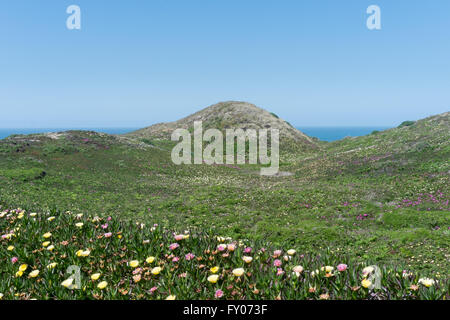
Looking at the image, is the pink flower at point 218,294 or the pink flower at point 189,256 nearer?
the pink flower at point 218,294

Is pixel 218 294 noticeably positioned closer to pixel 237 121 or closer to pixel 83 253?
pixel 83 253

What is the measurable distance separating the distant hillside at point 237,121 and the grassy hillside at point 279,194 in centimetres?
2074

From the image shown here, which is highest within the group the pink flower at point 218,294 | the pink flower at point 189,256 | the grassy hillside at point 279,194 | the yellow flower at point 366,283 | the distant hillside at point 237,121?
the distant hillside at point 237,121

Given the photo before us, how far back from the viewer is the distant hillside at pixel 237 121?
58938 mm

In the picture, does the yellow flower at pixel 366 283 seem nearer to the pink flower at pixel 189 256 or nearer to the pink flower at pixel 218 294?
the pink flower at pixel 218 294

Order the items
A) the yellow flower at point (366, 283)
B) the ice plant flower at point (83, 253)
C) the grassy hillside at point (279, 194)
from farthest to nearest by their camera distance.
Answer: the grassy hillside at point (279, 194), the ice plant flower at point (83, 253), the yellow flower at point (366, 283)

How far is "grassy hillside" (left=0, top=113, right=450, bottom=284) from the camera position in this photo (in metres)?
11.3

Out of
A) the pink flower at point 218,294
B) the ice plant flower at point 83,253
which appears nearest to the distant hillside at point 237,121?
the ice plant flower at point 83,253

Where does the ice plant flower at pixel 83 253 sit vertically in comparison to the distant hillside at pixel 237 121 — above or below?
below

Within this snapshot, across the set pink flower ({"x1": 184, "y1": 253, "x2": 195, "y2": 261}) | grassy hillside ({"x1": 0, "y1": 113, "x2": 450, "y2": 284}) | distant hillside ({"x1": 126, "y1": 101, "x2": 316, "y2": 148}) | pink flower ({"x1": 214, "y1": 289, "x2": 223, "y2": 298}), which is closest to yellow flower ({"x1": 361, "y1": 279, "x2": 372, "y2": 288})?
grassy hillside ({"x1": 0, "y1": 113, "x2": 450, "y2": 284})

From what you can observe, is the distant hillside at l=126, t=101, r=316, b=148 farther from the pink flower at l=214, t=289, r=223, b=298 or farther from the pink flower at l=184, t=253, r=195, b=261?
the pink flower at l=214, t=289, r=223, b=298
